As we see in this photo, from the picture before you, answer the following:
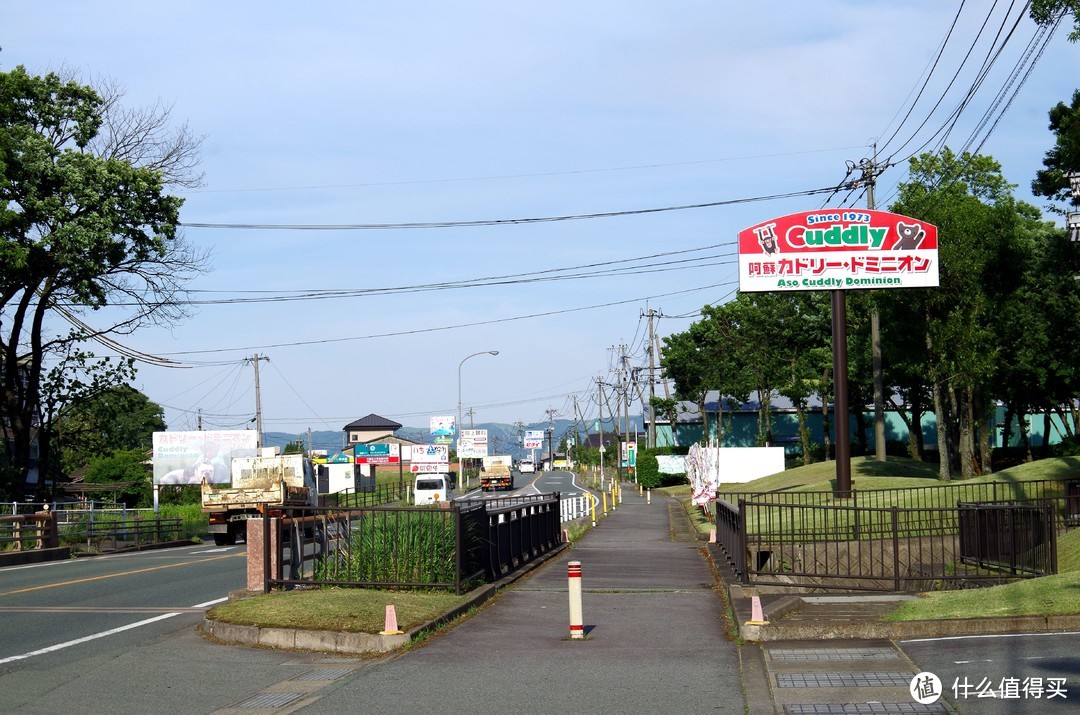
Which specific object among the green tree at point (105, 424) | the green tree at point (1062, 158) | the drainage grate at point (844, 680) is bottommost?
the drainage grate at point (844, 680)

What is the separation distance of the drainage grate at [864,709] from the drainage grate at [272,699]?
4002mm

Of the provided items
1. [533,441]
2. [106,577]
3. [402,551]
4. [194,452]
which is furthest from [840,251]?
[533,441]

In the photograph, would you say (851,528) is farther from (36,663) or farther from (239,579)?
(36,663)

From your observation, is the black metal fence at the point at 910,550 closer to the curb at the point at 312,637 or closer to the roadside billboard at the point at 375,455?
the curb at the point at 312,637

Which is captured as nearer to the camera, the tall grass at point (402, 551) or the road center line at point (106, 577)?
the tall grass at point (402, 551)

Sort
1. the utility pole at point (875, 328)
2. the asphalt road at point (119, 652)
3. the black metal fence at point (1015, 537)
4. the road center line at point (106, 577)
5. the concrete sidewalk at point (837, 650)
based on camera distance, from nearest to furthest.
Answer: the concrete sidewalk at point (837, 650) < the asphalt road at point (119, 652) < the black metal fence at point (1015, 537) < the road center line at point (106, 577) < the utility pole at point (875, 328)

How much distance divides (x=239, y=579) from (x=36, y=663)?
882 cm

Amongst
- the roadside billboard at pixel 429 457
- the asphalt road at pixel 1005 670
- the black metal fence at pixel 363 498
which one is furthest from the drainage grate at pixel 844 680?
the roadside billboard at pixel 429 457

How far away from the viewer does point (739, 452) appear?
56281 mm

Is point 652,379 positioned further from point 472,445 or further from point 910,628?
point 910,628

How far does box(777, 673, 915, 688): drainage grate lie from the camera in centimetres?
859

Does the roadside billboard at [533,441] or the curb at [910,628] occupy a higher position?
the curb at [910,628]

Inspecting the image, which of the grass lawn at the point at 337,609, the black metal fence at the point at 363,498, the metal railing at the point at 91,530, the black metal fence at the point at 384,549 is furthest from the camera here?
the black metal fence at the point at 363,498

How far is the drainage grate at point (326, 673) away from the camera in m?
9.81
